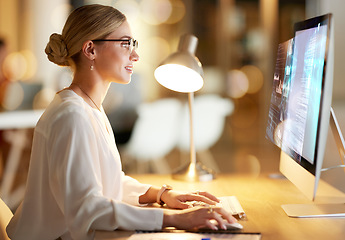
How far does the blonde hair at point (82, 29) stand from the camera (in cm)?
135

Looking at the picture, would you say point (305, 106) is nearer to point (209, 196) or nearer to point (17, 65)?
point (209, 196)

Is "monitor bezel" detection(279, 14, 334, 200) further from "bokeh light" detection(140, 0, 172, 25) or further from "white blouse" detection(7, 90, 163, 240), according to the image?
"bokeh light" detection(140, 0, 172, 25)

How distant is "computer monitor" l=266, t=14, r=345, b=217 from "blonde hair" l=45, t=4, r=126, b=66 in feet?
1.73

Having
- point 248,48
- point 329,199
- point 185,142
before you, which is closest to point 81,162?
point 329,199

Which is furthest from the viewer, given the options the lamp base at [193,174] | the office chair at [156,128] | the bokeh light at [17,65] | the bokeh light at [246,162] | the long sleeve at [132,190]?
the bokeh light at [17,65]

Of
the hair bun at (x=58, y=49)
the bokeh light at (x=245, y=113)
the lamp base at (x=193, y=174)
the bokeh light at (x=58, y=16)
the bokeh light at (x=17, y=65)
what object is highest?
the bokeh light at (x=58, y=16)

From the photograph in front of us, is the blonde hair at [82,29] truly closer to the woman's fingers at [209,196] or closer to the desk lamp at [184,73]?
the desk lamp at [184,73]

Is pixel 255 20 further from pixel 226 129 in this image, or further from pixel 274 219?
pixel 274 219

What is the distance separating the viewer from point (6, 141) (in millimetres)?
4766

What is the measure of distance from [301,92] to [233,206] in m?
0.37

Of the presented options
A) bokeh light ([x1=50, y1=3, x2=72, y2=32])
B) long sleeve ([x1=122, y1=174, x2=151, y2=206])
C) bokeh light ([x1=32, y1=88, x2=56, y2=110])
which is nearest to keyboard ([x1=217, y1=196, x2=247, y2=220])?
long sleeve ([x1=122, y1=174, x2=151, y2=206])

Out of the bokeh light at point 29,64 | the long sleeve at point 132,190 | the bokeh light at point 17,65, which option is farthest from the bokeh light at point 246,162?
the long sleeve at point 132,190

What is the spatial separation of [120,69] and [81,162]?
0.35 m

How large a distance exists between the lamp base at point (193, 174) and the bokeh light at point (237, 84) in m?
5.06
